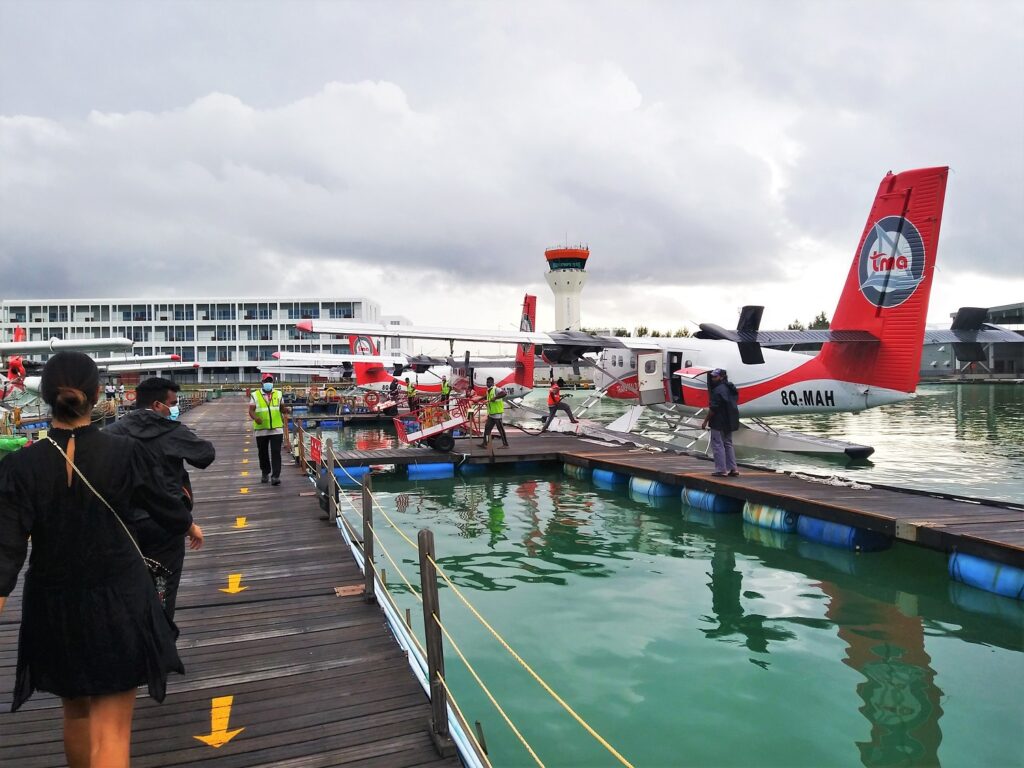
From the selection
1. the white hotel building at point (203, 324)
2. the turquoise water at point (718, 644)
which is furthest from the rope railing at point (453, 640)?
the white hotel building at point (203, 324)

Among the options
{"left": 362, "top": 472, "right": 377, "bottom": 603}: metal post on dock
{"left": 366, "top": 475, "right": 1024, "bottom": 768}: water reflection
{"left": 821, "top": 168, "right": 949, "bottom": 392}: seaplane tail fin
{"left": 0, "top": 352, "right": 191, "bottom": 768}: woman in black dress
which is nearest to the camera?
{"left": 0, "top": 352, "right": 191, "bottom": 768}: woman in black dress

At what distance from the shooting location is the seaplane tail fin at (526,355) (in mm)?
29450

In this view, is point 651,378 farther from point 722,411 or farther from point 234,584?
point 234,584

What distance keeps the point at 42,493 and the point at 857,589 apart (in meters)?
8.06

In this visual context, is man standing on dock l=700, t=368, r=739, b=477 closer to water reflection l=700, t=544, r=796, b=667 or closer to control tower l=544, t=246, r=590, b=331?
water reflection l=700, t=544, r=796, b=667

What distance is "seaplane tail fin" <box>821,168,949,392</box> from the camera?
12.7 meters

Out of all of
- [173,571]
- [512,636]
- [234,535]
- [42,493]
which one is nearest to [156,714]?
[173,571]

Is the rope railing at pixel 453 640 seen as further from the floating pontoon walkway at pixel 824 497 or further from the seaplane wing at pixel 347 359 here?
the seaplane wing at pixel 347 359

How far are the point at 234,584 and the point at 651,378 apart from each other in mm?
14053

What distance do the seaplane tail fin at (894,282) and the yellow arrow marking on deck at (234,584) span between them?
12042 mm

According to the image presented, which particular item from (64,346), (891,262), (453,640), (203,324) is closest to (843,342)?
(891,262)

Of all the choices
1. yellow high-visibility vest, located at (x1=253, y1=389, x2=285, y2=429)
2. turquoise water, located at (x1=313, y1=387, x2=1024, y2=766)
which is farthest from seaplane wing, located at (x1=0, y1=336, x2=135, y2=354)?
turquoise water, located at (x1=313, y1=387, x2=1024, y2=766)

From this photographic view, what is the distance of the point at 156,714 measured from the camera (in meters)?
3.91

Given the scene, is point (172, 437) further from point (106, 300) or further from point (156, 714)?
point (106, 300)
